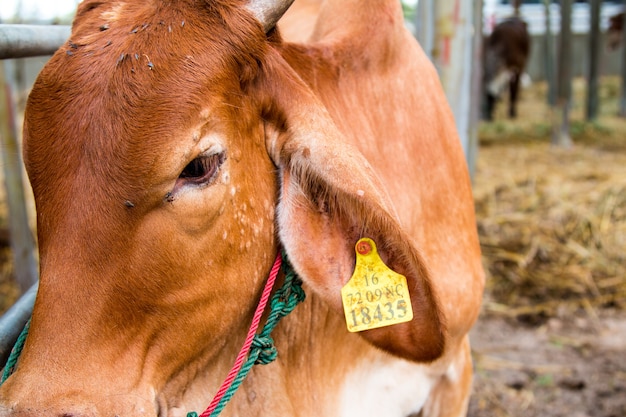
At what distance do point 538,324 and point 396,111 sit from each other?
2.98 m

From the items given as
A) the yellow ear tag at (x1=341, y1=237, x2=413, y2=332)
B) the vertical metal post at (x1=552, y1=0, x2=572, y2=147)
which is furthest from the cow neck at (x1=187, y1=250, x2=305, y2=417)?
the vertical metal post at (x1=552, y1=0, x2=572, y2=147)

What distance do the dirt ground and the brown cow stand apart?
16.2 feet

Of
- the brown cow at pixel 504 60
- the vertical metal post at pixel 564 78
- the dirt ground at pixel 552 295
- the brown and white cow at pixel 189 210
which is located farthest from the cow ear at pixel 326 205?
the brown cow at pixel 504 60

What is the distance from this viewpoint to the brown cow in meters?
13.0

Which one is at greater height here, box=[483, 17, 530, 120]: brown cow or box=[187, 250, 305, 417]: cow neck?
box=[187, 250, 305, 417]: cow neck

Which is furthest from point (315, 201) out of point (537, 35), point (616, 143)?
point (537, 35)

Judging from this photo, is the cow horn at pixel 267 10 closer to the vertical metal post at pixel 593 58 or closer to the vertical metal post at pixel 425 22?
the vertical metal post at pixel 425 22

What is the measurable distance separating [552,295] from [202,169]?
4058mm

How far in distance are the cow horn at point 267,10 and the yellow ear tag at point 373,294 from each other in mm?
604

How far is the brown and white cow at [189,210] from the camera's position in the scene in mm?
1483

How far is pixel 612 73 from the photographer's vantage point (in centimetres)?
1931

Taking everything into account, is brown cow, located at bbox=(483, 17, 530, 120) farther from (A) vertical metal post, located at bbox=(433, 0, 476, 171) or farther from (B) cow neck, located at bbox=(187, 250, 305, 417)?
(B) cow neck, located at bbox=(187, 250, 305, 417)

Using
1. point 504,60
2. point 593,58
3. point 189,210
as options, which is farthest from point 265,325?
point 504,60

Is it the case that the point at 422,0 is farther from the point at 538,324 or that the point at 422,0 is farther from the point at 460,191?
the point at 538,324
